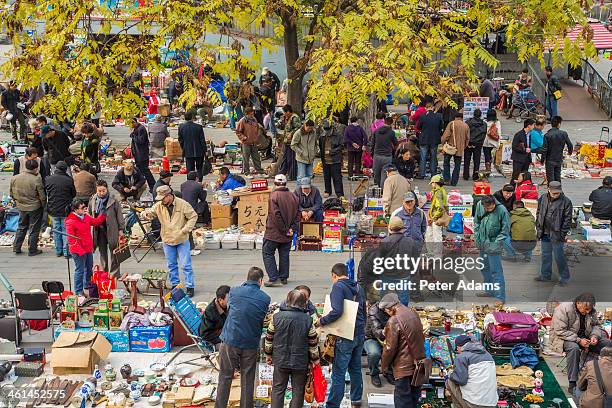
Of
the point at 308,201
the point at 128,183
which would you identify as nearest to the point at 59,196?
Answer: the point at 128,183

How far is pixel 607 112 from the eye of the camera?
92.3 ft

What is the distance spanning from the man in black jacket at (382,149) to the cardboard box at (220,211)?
325 centimetres

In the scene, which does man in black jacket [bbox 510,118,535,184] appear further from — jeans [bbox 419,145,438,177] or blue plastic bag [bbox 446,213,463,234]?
blue plastic bag [bbox 446,213,463,234]

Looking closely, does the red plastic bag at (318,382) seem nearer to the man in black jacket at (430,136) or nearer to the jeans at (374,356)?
the jeans at (374,356)

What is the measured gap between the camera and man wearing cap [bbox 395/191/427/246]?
13.4 metres

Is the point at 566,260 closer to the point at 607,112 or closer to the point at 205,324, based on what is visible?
the point at 205,324

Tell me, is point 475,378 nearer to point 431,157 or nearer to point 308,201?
point 308,201

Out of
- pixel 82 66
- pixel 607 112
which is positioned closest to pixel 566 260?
pixel 82 66

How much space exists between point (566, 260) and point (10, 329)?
7.35 metres

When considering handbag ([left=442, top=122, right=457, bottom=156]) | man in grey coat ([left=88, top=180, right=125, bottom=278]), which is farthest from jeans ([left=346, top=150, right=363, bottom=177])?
man in grey coat ([left=88, top=180, right=125, bottom=278])

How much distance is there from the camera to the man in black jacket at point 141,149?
19250mm

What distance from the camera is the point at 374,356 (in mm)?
11188

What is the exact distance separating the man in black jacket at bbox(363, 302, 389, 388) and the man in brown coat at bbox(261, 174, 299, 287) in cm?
293

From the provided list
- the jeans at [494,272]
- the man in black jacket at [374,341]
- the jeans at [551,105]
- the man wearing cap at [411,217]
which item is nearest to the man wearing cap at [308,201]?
the man wearing cap at [411,217]
